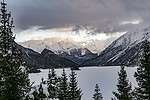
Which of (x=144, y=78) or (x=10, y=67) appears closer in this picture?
(x=10, y=67)

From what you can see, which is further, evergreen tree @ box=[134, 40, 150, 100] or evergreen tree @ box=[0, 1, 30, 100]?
evergreen tree @ box=[134, 40, 150, 100]

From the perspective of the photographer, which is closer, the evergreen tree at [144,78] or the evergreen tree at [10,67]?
the evergreen tree at [10,67]

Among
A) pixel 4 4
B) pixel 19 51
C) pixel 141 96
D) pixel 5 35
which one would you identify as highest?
pixel 4 4

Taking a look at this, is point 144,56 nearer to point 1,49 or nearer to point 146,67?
point 146,67

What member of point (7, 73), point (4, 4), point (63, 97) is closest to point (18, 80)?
point (7, 73)

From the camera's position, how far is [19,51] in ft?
44.5

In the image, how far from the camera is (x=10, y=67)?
13.3 metres

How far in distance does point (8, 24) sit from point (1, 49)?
1.52 metres

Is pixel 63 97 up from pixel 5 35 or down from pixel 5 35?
down

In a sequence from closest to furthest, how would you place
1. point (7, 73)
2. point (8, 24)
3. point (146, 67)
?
point (7, 73) → point (8, 24) → point (146, 67)

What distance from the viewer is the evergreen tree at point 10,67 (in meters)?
12.4

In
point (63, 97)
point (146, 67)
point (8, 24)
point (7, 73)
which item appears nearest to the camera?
point (7, 73)

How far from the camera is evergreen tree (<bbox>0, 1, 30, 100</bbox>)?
12.4m

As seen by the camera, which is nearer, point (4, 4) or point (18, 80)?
point (18, 80)
